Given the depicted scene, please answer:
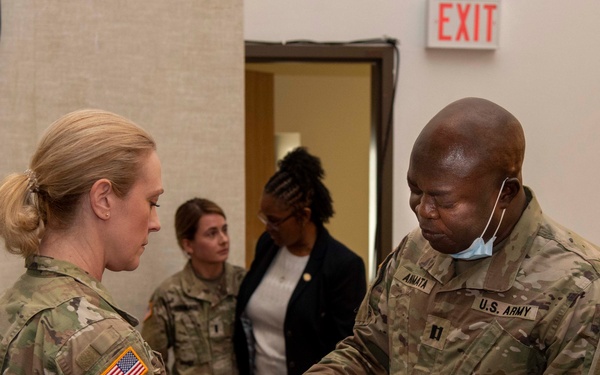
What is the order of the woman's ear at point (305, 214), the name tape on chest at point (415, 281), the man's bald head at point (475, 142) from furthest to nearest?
the woman's ear at point (305, 214), the name tape on chest at point (415, 281), the man's bald head at point (475, 142)

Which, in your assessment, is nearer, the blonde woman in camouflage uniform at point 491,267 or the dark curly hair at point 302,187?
the blonde woman in camouflage uniform at point 491,267

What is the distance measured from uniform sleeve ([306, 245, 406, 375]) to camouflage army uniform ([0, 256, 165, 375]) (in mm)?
646

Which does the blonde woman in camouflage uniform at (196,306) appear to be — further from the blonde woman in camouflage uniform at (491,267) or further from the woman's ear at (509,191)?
the woman's ear at (509,191)

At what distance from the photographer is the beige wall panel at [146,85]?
282 centimetres

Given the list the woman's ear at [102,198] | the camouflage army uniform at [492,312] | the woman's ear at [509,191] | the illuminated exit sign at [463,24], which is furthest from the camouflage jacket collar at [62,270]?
the illuminated exit sign at [463,24]

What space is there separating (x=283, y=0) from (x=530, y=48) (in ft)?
4.23

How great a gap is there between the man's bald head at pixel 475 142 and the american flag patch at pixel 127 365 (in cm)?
79

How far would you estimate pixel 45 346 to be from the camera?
1.44 m

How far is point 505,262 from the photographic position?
6.04 ft

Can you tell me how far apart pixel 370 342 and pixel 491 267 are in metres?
0.42

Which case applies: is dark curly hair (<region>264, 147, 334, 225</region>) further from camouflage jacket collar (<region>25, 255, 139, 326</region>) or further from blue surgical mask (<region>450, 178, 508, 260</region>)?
camouflage jacket collar (<region>25, 255, 139, 326</region>)

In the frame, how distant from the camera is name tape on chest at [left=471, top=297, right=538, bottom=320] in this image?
1.75 metres

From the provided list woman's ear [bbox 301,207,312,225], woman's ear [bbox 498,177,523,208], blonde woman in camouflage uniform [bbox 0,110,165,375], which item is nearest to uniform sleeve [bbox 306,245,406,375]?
woman's ear [bbox 498,177,523,208]

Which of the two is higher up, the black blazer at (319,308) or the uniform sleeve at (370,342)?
the uniform sleeve at (370,342)
